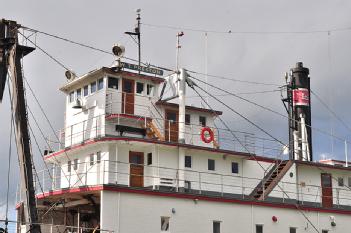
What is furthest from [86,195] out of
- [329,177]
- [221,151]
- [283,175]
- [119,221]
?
[329,177]

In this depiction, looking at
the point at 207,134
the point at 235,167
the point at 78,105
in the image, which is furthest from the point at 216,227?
the point at 78,105

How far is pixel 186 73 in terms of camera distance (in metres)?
29.6

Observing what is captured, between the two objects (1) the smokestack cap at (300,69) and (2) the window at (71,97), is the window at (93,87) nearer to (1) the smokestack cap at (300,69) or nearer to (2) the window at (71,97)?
(2) the window at (71,97)

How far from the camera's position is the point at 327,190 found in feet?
108

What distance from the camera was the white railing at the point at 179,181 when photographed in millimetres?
27234

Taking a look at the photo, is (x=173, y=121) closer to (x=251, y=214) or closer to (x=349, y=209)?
(x=251, y=214)

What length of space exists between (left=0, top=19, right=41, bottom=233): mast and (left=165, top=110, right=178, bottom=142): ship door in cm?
772

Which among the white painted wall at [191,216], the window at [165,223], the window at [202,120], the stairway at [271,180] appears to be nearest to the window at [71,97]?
the window at [202,120]

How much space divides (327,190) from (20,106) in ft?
54.8

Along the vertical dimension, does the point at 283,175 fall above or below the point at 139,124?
below

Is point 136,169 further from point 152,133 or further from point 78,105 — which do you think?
point 78,105

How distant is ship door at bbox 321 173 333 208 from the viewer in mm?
32594

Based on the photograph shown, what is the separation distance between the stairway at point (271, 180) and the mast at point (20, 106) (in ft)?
36.4

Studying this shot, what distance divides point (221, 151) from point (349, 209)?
810 centimetres
